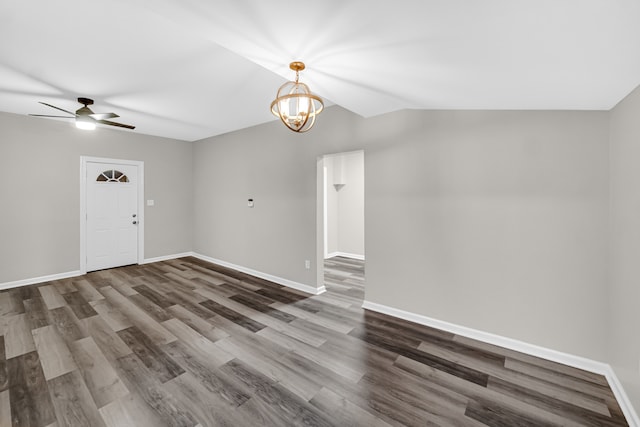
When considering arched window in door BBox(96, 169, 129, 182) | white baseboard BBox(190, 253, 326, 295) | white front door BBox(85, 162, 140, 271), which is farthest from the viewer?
arched window in door BBox(96, 169, 129, 182)

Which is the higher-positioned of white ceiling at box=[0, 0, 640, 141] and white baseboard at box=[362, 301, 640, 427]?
white ceiling at box=[0, 0, 640, 141]

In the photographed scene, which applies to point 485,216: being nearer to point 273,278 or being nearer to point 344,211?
point 273,278

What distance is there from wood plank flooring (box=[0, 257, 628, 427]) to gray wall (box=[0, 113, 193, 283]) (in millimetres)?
1100

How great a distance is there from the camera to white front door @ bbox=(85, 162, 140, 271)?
494cm

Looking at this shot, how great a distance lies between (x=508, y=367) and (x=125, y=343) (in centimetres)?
351

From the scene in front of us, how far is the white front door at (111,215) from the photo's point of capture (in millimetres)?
4941

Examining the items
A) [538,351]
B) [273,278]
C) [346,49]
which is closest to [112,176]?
[273,278]

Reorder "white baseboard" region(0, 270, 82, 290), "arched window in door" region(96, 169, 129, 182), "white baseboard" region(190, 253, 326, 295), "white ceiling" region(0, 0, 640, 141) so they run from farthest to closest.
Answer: "arched window in door" region(96, 169, 129, 182) < "white baseboard" region(0, 270, 82, 290) < "white baseboard" region(190, 253, 326, 295) < "white ceiling" region(0, 0, 640, 141)

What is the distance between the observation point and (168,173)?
5930mm

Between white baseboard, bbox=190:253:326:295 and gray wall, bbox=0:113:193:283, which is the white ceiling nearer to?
gray wall, bbox=0:113:193:283

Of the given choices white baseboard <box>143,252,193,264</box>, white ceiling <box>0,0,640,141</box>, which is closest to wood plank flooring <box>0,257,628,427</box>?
white baseboard <box>143,252,193,264</box>

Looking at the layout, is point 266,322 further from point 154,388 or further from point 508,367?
point 508,367

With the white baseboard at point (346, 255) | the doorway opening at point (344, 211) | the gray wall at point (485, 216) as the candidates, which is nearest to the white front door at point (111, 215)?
the gray wall at point (485, 216)

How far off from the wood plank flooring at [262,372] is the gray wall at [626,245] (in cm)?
31
